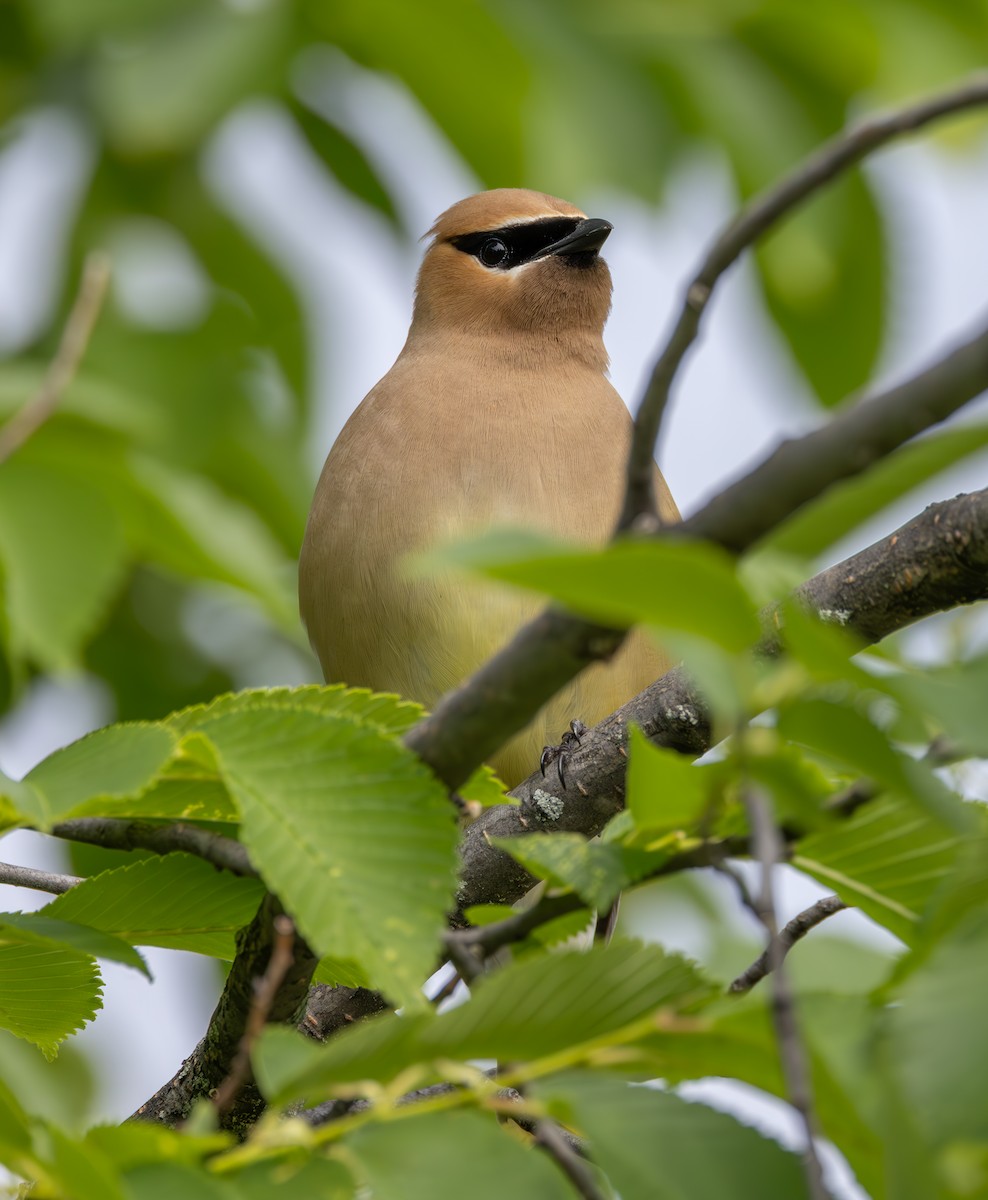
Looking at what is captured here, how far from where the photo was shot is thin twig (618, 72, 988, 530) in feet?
4.62

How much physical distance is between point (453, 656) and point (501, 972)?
2664mm

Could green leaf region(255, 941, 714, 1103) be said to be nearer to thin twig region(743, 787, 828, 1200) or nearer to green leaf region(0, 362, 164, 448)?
thin twig region(743, 787, 828, 1200)

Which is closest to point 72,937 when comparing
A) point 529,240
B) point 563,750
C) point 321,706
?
point 321,706

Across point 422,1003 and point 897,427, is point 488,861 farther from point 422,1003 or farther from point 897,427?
point 897,427

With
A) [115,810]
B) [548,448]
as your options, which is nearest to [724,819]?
[115,810]

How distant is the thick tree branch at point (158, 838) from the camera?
204 centimetres

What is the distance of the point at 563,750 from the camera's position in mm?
3270

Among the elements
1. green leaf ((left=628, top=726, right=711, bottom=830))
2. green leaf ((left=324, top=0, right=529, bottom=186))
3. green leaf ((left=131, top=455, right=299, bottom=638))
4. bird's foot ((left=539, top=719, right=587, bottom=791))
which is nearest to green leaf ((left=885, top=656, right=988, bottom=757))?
green leaf ((left=628, top=726, right=711, bottom=830))

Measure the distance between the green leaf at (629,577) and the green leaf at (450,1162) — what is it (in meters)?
0.43

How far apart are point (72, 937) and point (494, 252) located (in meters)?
3.57

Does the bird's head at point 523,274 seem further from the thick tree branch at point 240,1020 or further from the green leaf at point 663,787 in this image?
the green leaf at point 663,787

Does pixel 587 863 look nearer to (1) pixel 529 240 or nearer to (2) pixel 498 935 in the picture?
(2) pixel 498 935

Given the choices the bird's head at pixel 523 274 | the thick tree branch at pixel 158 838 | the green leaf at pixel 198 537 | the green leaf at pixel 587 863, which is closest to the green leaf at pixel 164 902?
the thick tree branch at pixel 158 838

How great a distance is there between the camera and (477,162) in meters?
3.73
